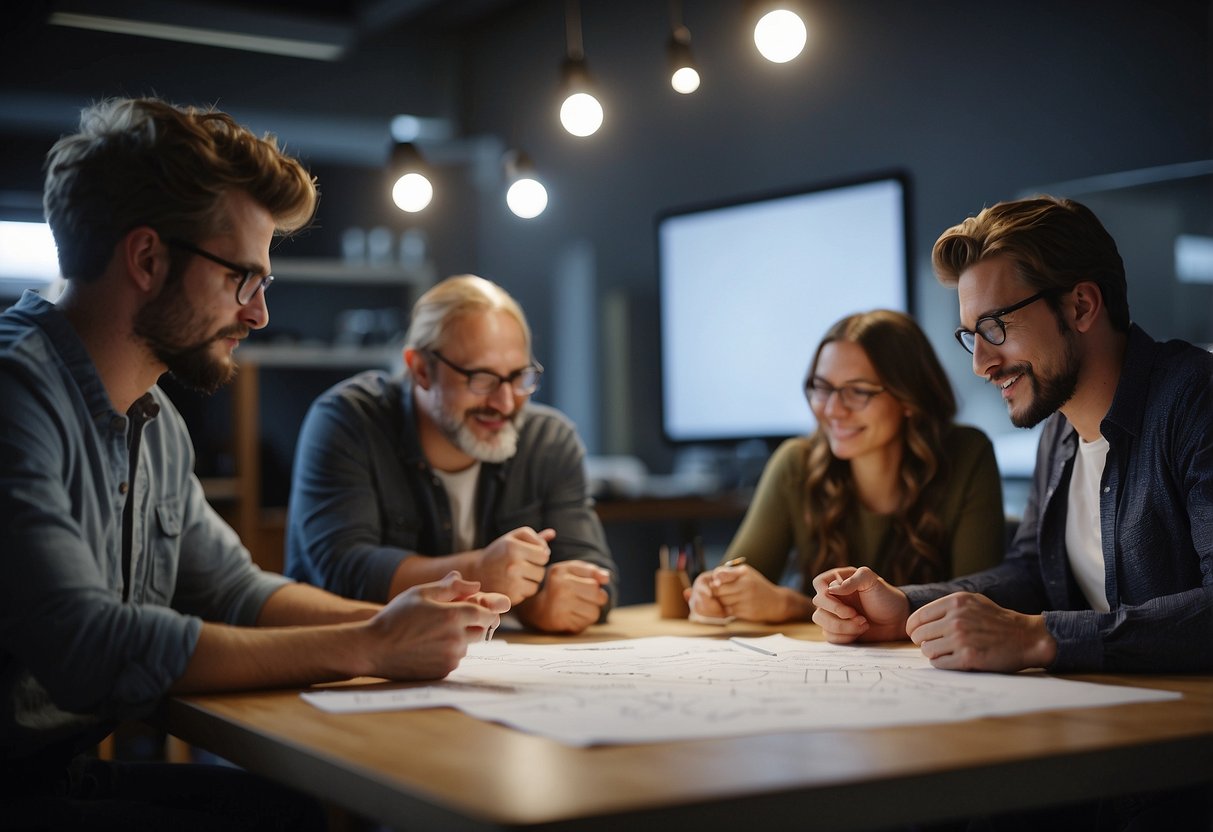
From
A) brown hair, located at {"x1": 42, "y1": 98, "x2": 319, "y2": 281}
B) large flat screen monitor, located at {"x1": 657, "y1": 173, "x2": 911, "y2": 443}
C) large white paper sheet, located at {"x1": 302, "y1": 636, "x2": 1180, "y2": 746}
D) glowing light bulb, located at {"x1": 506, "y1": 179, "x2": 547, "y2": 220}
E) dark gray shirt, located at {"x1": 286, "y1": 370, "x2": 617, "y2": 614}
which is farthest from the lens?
large flat screen monitor, located at {"x1": 657, "y1": 173, "x2": 911, "y2": 443}

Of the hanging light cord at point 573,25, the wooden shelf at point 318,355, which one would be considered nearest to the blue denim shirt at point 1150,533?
the hanging light cord at point 573,25

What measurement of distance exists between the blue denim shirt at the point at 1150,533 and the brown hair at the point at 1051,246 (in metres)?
0.10

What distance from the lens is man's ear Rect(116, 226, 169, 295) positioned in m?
1.60

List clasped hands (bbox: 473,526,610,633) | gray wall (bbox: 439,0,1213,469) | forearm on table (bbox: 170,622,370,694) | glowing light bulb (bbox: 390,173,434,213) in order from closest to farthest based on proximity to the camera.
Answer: forearm on table (bbox: 170,622,370,694), clasped hands (bbox: 473,526,610,633), glowing light bulb (bbox: 390,173,434,213), gray wall (bbox: 439,0,1213,469)

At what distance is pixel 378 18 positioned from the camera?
5938 mm

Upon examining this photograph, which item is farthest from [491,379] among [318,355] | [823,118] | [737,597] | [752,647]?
[318,355]

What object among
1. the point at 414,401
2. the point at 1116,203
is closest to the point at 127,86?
the point at 414,401

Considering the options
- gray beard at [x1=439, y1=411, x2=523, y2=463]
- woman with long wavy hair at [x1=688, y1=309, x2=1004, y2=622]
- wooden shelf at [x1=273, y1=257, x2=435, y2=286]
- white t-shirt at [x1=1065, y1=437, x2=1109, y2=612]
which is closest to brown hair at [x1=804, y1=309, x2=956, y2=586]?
woman with long wavy hair at [x1=688, y1=309, x2=1004, y2=622]

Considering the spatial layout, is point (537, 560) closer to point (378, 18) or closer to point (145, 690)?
point (145, 690)

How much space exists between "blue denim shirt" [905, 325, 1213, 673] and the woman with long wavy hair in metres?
0.36

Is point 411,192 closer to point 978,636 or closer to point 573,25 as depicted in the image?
point 978,636

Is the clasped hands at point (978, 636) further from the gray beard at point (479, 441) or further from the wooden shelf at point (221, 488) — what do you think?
the wooden shelf at point (221, 488)

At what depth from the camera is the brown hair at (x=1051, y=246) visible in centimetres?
185

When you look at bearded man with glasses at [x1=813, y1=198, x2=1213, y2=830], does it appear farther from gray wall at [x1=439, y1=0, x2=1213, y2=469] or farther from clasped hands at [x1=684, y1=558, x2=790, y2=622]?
gray wall at [x1=439, y1=0, x2=1213, y2=469]
